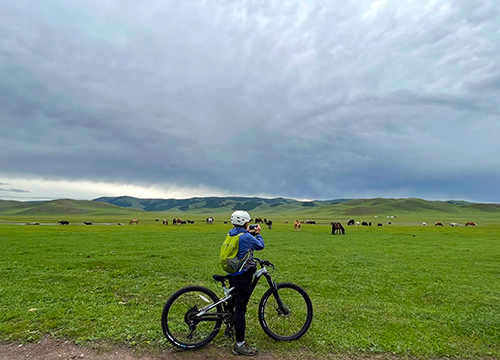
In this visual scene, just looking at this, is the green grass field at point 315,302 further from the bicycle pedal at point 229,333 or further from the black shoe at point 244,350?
the black shoe at point 244,350

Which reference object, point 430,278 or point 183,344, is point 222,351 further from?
point 430,278

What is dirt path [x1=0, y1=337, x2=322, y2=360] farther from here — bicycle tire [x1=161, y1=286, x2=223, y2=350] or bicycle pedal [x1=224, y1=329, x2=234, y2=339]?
bicycle pedal [x1=224, y1=329, x2=234, y2=339]

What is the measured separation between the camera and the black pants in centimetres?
605

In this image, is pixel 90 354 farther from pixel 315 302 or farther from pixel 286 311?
pixel 315 302

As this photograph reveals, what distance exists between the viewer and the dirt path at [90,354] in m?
5.73

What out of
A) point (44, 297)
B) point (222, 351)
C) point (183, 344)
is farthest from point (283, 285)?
point (44, 297)

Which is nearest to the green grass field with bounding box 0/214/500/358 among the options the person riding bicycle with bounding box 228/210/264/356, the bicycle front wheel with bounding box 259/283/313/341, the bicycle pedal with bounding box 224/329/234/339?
the bicycle pedal with bounding box 224/329/234/339

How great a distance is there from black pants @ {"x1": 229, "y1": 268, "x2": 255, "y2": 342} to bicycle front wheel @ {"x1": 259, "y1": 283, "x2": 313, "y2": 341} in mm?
548

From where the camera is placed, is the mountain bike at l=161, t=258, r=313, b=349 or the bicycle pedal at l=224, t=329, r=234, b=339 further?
the bicycle pedal at l=224, t=329, r=234, b=339

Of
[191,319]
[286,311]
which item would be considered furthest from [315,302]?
[191,319]

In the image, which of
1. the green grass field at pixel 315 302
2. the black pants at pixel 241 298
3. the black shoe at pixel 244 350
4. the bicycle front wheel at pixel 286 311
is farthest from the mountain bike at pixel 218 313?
the black shoe at pixel 244 350

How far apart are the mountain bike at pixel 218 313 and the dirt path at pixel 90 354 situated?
0.24 meters

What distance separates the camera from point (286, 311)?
6695 mm

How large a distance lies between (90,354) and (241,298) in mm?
3299
